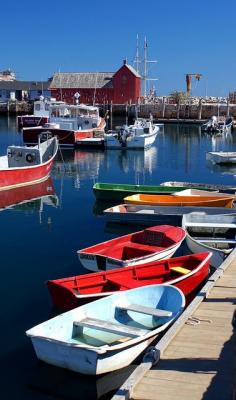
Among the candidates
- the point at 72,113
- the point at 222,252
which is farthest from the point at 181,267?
the point at 72,113

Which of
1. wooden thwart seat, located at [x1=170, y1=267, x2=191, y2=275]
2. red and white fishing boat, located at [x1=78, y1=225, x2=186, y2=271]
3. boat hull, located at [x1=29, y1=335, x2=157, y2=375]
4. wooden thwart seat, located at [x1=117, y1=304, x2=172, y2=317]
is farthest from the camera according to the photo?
red and white fishing boat, located at [x1=78, y1=225, x2=186, y2=271]

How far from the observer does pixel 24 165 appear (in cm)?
2627

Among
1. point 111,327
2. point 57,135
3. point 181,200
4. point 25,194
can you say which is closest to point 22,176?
point 25,194

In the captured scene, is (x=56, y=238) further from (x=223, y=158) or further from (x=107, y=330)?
(x=223, y=158)

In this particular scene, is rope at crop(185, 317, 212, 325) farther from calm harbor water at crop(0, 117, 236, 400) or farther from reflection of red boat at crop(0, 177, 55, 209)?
reflection of red boat at crop(0, 177, 55, 209)

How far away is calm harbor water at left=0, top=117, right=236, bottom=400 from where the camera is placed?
7699 mm

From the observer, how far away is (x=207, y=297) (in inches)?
360

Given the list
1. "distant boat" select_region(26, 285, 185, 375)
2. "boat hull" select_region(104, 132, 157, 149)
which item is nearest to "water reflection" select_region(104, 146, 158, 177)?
"boat hull" select_region(104, 132, 157, 149)

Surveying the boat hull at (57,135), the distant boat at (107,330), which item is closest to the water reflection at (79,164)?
the boat hull at (57,135)

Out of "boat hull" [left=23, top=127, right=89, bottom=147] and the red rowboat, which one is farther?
"boat hull" [left=23, top=127, right=89, bottom=147]

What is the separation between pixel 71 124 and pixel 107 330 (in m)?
37.3

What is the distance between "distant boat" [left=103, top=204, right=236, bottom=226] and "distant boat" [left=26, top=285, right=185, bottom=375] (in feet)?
24.1

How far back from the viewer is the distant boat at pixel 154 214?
16359 millimetres

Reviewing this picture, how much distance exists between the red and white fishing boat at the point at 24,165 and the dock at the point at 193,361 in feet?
52.2
